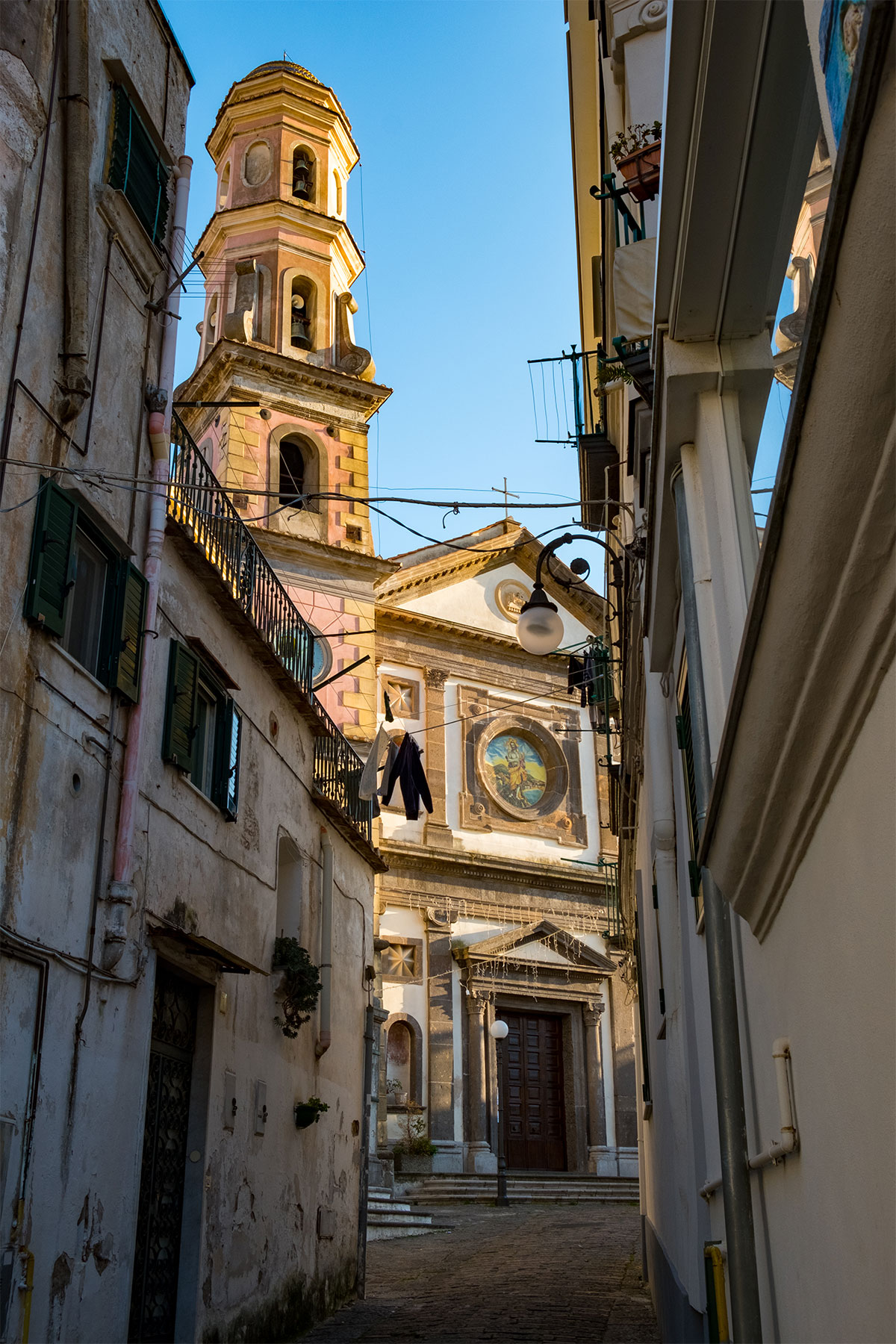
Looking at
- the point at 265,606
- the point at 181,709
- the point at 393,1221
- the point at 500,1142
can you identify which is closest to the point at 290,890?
the point at 265,606

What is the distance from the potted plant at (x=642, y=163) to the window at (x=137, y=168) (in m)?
3.62

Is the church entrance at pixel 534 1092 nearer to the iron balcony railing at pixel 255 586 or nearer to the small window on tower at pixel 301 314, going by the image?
the iron balcony railing at pixel 255 586

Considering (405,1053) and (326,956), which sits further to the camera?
(405,1053)

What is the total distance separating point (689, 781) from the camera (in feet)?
20.8

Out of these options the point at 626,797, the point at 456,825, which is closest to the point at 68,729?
the point at 626,797

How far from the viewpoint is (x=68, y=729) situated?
7508 mm

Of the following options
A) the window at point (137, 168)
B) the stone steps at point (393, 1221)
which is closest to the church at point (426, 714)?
the stone steps at point (393, 1221)

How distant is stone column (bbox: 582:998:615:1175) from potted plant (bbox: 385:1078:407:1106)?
489 centimetres

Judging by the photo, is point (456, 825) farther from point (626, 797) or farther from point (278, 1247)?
point (278, 1247)

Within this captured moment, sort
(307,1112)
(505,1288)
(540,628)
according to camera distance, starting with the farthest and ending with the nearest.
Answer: (505,1288)
(307,1112)
(540,628)

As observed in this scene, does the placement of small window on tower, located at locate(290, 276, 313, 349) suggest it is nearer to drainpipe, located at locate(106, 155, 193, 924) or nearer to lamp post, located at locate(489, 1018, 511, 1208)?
lamp post, located at locate(489, 1018, 511, 1208)

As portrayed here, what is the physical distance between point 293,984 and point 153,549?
4767 millimetres

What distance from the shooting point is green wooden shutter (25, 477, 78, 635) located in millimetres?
7102

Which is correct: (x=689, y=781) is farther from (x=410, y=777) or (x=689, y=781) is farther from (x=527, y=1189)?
(x=527, y=1189)
